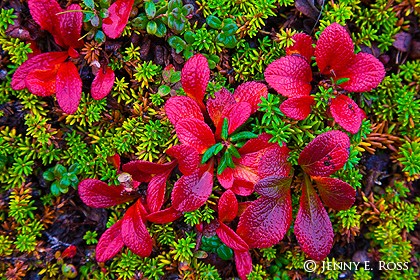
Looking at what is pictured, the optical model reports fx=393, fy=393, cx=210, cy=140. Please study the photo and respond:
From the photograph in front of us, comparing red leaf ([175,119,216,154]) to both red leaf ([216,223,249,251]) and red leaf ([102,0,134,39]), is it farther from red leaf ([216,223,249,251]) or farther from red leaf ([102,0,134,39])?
red leaf ([102,0,134,39])

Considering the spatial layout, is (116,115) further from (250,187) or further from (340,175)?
(340,175)

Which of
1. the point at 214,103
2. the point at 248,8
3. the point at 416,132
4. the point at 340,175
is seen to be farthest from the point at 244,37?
the point at 416,132

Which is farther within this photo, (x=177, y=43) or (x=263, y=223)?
(x=177, y=43)

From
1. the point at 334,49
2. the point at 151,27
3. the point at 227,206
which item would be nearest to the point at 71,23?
the point at 151,27

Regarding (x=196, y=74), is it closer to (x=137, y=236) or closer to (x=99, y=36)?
(x=99, y=36)

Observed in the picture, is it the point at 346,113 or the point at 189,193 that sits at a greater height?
the point at 346,113

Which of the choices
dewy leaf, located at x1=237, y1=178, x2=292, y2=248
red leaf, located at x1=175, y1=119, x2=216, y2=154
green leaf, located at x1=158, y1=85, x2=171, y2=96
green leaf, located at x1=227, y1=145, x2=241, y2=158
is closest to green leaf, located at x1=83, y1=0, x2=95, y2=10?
green leaf, located at x1=158, y1=85, x2=171, y2=96
